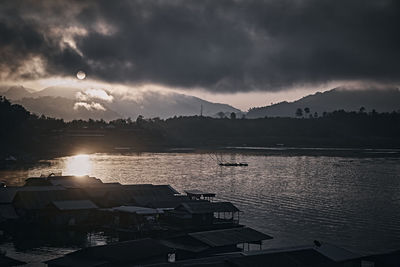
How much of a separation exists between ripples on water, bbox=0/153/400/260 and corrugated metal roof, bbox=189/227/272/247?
4.71 metres

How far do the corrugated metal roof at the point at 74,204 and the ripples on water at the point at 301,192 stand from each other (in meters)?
14.9

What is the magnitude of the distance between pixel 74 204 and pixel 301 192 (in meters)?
37.6

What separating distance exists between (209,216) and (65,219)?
12771mm

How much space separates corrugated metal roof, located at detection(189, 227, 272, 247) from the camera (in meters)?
36.6

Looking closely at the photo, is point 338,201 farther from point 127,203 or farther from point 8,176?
point 8,176

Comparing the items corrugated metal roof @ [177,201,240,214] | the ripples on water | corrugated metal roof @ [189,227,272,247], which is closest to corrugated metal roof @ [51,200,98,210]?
corrugated metal roof @ [177,201,240,214]

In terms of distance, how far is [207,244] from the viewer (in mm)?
35875

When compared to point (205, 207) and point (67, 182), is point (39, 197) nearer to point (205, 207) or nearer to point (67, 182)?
point (67, 182)

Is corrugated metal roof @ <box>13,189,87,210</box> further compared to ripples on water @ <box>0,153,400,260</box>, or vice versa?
corrugated metal roof @ <box>13,189,87,210</box>

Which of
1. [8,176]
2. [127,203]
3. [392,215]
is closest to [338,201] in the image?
[392,215]

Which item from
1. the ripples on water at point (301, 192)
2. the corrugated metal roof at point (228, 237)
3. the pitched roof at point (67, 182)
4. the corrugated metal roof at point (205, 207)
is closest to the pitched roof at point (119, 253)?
the corrugated metal roof at point (228, 237)

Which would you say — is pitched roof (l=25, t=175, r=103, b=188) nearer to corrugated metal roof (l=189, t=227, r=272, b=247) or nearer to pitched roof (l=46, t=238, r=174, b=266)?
corrugated metal roof (l=189, t=227, r=272, b=247)

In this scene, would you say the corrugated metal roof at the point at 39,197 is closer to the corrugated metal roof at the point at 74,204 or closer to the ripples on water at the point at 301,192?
the corrugated metal roof at the point at 74,204

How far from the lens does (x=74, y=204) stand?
163ft
